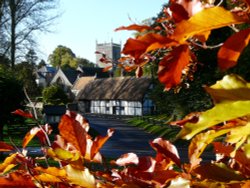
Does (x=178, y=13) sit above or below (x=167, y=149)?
above

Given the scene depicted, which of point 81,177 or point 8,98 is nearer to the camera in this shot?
point 81,177

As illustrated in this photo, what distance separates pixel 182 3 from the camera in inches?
26.6

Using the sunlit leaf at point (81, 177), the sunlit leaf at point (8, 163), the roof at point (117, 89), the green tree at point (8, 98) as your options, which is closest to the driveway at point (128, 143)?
the green tree at point (8, 98)

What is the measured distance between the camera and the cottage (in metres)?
37.0

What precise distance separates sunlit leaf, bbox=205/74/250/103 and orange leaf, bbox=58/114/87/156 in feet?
1.44

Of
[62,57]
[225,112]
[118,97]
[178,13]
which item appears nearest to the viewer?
[225,112]

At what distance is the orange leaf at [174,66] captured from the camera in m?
0.59

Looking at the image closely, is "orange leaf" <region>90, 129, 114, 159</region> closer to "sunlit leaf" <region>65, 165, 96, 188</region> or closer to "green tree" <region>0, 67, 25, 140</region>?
"sunlit leaf" <region>65, 165, 96, 188</region>

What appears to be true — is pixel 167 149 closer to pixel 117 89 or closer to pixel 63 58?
pixel 117 89

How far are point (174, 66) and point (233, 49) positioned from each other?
96 millimetres

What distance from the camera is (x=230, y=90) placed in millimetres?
558

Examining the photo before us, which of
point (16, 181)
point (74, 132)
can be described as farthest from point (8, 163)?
Result: point (74, 132)

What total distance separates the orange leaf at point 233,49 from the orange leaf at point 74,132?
461 mm

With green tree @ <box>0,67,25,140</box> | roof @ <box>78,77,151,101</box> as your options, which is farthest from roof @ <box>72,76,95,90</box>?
green tree @ <box>0,67,25,140</box>
